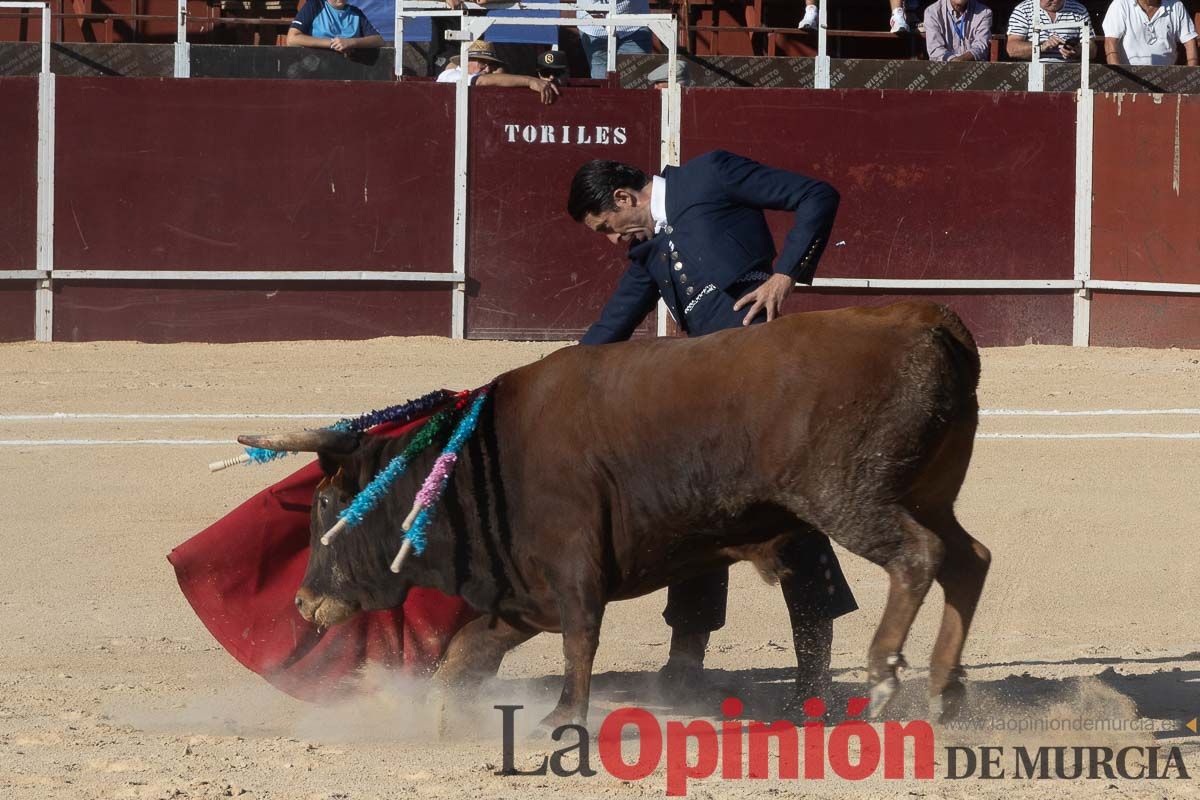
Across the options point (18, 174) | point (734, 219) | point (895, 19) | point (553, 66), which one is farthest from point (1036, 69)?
point (734, 219)

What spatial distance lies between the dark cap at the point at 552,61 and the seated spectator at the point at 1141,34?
3.41 m

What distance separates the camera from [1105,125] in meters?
10.2

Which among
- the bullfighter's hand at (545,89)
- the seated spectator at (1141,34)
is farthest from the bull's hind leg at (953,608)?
the seated spectator at (1141,34)

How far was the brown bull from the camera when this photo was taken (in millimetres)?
3330

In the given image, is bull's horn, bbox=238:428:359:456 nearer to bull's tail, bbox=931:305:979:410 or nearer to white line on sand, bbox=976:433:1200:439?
bull's tail, bbox=931:305:979:410

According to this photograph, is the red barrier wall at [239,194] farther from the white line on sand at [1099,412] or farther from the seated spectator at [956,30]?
the white line on sand at [1099,412]

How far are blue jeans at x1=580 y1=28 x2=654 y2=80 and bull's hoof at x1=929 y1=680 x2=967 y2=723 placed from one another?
7.49 m

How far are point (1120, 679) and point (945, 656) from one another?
81 cm

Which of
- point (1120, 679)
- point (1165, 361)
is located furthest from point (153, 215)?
point (1120, 679)

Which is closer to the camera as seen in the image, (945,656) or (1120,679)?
(945,656)

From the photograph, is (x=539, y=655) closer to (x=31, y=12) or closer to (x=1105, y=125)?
(x=1105, y=125)

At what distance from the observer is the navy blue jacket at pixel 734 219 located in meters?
3.81

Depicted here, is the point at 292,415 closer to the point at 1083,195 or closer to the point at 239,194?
the point at 239,194

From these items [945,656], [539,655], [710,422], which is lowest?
[539,655]
